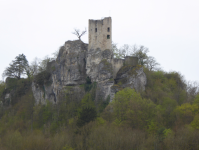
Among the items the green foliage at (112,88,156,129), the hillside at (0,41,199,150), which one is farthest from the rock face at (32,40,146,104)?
the green foliage at (112,88,156,129)

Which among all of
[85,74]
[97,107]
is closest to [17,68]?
[85,74]

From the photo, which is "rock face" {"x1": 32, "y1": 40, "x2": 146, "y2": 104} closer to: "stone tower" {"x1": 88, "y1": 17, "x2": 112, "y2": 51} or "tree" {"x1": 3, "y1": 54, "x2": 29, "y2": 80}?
"stone tower" {"x1": 88, "y1": 17, "x2": 112, "y2": 51}

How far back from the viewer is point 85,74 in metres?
42.2

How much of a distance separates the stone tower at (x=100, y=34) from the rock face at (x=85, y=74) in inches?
45.5

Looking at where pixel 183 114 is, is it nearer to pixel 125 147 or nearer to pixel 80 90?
pixel 125 147

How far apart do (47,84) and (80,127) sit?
78.6 feet

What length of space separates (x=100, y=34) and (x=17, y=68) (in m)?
23.3

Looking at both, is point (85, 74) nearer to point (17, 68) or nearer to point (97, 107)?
point (97, 107)

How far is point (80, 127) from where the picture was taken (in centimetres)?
2450

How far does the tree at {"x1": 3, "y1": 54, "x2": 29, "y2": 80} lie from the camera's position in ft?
Result: 176

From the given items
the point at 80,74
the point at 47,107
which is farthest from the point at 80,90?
the point at 47,107

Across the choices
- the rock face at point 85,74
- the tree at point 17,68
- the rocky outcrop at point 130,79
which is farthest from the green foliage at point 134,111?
the tree at point 17,68

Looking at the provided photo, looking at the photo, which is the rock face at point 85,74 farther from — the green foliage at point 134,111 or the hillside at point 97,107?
the green foliage at point 134,111

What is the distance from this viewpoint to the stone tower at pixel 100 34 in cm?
4147
